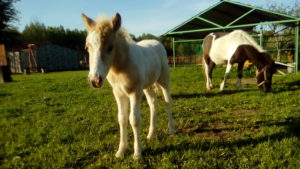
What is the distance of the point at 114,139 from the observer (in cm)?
387

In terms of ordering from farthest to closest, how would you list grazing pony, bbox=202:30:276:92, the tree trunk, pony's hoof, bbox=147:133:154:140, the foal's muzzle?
the tree trunk → grazing pony, bbox=202:30:276:92 → pony's hoof, bbox=147:133:154:140 → the foal's muzzle

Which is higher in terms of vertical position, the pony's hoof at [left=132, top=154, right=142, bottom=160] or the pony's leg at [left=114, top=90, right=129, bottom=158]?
the pony's leg at [left=114, top=90, right=129, bottom=158]

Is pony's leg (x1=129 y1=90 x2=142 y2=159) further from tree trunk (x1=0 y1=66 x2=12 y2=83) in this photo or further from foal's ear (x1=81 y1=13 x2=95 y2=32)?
tree trunk (x1=0 y1=66 x2=12 y2=83)

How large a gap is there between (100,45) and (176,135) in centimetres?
218

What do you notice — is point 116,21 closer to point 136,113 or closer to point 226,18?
point 136,113

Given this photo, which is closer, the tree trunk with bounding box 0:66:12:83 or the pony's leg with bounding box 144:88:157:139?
the pony's leg with bounding box 144:88:157:139

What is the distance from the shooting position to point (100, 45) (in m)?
2.57

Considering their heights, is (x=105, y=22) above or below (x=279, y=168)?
above

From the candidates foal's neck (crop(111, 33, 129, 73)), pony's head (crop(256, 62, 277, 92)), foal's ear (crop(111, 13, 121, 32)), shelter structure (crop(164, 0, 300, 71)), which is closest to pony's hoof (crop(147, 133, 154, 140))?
foal's neck (crop(111, 33, 129, 73))

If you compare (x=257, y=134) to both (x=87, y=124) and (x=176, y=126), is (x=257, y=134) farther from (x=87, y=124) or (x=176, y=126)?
(x=87, y=124)

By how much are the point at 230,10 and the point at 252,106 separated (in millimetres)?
9965

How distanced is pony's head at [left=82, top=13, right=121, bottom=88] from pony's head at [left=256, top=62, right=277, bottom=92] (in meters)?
6.13

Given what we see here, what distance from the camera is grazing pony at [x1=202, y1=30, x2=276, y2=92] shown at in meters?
7.41

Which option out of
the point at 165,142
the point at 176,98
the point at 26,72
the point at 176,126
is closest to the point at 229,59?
the point at 176,98
